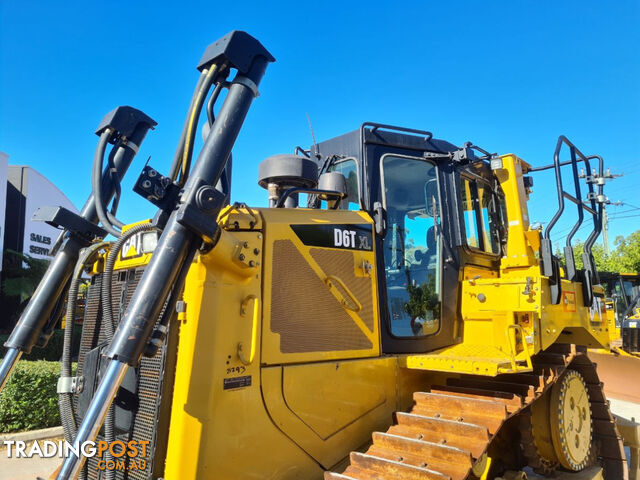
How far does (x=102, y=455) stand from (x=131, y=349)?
45.4 inches

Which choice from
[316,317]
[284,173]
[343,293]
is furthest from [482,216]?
[316,317]

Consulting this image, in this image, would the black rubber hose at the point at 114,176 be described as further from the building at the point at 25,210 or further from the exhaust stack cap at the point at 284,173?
the building at the point at 25,210

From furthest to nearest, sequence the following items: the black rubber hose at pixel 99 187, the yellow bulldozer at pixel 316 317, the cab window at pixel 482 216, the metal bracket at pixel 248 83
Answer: the cab window at pixel 482 216
the black rubber hose at pixel 99 187
the metal bracket at pixel 248 83
the yellow bulldozer at pixel 316 317

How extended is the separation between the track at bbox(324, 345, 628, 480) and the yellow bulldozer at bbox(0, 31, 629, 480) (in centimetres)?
1

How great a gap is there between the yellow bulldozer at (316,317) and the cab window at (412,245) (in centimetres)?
2

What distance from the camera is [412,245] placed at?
12.5 feet

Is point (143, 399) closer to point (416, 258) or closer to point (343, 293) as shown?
point (343, 293)

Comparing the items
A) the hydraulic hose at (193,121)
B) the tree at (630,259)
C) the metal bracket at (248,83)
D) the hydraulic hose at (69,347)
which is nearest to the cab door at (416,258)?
the metal bracket at (248,83)

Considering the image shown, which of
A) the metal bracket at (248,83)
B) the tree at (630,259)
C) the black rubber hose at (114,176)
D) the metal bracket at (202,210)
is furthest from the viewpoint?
the tree at (630,259)

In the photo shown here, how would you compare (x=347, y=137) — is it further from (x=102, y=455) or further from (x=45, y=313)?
(x=102, y=455)

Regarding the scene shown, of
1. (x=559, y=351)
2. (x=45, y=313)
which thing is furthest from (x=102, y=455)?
(x=559, y=351)

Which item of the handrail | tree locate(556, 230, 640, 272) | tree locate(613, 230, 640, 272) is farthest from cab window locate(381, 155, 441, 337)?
tree locate(613, 230, 640, 272)

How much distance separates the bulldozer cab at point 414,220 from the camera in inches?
140

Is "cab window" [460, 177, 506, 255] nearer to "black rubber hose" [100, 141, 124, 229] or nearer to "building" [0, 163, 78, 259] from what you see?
"black rubber hose" [100, 141, 124, 229]
